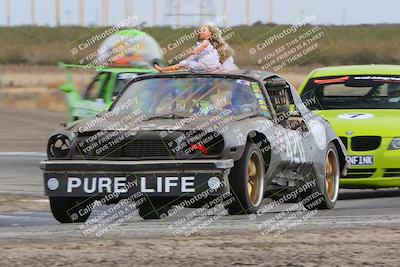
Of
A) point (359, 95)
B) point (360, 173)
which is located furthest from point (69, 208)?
point (359, 95)

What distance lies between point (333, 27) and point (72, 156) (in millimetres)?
84636

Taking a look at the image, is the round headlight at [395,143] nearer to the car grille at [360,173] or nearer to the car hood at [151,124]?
the car grille at [360,173]

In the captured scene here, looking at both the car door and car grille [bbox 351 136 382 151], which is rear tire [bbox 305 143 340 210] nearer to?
the car door

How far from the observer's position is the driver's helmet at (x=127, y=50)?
2378 centimetres

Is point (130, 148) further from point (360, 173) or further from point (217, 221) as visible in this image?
point (360, 173)

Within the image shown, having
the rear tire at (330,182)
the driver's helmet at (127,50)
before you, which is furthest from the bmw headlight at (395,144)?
the driver's helmet at (127,50)

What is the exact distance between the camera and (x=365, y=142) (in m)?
13.7

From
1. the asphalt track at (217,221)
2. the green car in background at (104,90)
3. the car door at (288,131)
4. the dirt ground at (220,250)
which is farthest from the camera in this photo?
the green car in background at (104,90)

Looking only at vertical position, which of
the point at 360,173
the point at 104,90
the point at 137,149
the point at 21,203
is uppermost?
the point at 137,149

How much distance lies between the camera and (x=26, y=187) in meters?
15.5

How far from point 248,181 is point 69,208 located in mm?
1648

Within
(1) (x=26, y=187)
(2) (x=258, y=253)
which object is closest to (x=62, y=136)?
(2) (x=258, y=253)

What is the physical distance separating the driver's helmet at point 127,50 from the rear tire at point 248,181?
13.0 meters

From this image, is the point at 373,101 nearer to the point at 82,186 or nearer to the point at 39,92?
the point at 82,186
